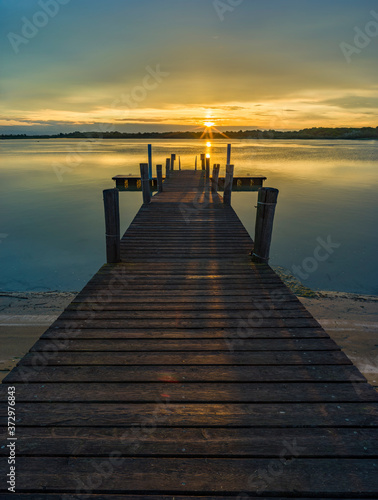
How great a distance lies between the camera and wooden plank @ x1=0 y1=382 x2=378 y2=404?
244 centimetres

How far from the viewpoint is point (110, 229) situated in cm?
525

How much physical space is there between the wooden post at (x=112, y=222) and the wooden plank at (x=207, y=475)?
3595 millimetres

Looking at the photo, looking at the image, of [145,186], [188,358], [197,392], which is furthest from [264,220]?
[145,186]

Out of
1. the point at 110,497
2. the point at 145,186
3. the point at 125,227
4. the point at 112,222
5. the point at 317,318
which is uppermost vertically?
the point at 112,222

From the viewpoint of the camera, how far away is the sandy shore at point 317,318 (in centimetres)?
511

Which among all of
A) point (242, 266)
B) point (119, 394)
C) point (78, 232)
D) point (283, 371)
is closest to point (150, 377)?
point (119, 394)

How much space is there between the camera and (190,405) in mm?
2391

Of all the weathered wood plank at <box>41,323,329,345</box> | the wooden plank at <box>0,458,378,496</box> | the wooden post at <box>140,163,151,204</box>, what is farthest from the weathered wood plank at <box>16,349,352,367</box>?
the wooden post at <box>140,163,151,204</box>

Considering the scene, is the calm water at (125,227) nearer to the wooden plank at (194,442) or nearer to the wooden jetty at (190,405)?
the wooden jetty at (190,405)

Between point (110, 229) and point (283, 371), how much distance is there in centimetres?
366

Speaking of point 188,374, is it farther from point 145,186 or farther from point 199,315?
point 145,186

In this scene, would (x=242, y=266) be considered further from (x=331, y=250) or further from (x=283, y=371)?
(x=331, y=250)

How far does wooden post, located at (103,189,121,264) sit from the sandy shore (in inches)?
87.5

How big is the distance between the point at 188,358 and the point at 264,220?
3126mm
